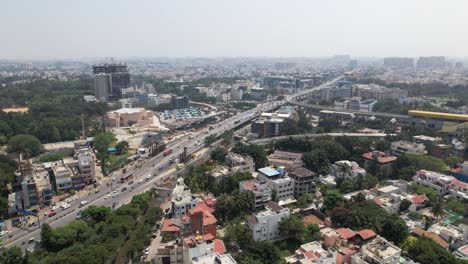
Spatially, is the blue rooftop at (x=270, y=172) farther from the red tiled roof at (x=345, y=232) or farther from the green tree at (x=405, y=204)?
the green tree at (x=405, y=204)

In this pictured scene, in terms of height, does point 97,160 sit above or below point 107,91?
below

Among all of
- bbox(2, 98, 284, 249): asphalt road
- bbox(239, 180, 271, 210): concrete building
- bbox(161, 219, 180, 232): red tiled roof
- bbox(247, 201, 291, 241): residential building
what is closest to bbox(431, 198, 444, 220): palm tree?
bbox(247, 201, 291, 241): residential building

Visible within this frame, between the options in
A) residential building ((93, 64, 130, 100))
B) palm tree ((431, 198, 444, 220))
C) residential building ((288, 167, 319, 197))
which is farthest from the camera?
residential building ((93, 64, 130, 100))

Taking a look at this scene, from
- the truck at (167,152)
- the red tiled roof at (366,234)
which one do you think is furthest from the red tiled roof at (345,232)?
the truck at (167,152)

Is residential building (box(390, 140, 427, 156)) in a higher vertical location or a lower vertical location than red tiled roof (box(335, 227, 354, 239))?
higher

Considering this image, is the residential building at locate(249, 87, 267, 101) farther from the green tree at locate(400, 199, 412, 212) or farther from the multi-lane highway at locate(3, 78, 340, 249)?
the green tree at locate(400, 199, 412, 212)

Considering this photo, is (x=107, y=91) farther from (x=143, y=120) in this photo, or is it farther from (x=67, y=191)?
(x=67, y=191)

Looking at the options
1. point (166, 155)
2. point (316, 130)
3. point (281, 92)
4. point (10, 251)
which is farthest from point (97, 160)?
point (281, 92)
